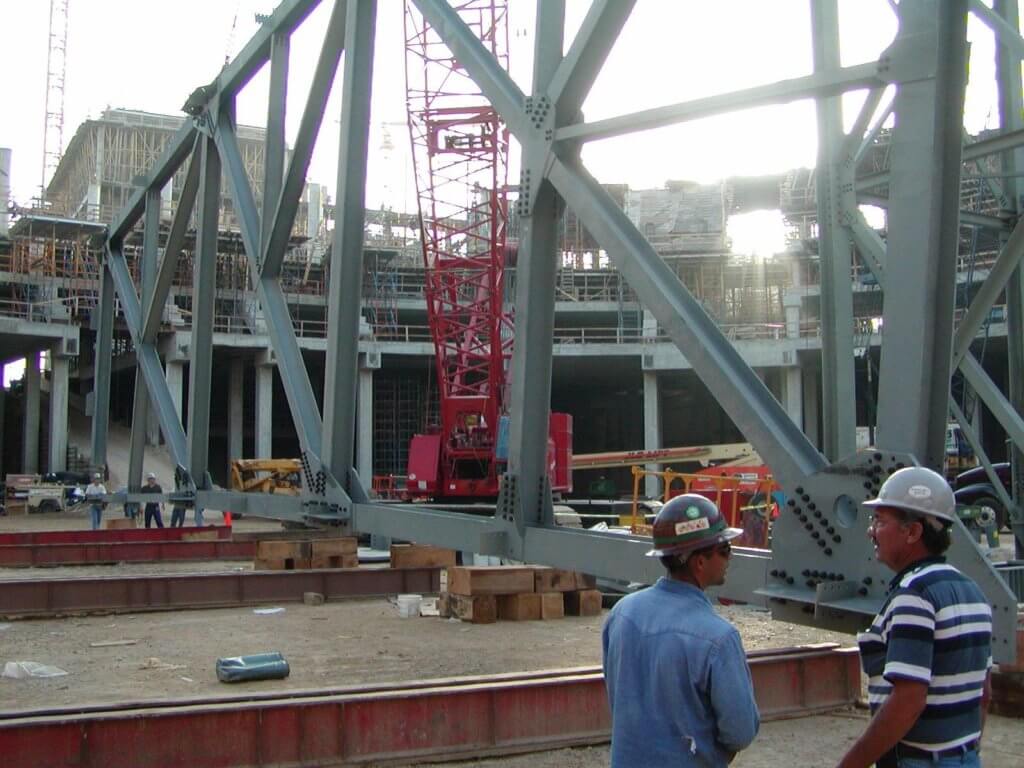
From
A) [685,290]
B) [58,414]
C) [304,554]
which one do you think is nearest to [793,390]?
[58,414]

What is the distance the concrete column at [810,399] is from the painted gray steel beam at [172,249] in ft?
120

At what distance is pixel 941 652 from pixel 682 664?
0.67 meters

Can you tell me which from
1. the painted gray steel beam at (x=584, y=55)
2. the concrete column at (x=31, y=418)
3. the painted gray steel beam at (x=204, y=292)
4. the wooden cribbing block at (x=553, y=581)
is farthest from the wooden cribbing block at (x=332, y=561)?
the concrete column at (x=31, y=418)

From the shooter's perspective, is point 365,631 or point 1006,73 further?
point 365,631

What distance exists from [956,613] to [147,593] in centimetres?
1245

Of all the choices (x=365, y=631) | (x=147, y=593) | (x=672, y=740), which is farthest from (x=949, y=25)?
(x=147, y=593)

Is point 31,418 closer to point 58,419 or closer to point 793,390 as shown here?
point 58,419

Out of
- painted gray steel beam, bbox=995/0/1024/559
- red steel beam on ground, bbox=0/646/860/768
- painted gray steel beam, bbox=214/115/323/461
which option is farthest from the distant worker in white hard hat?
painted gray steel beam, bbox=995/0/1024/559

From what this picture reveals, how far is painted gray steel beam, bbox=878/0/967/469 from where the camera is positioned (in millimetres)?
4285

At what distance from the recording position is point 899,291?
14.5 feet

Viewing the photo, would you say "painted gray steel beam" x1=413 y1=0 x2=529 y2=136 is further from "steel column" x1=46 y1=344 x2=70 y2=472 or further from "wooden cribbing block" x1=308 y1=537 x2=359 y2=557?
"steel column" x1=46 y1=344 x2=70 y2=472

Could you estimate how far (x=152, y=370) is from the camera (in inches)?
656

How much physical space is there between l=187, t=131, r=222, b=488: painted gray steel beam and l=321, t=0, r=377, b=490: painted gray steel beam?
4.45 meters

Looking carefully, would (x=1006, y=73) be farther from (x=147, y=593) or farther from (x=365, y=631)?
(x=147, y=593)
